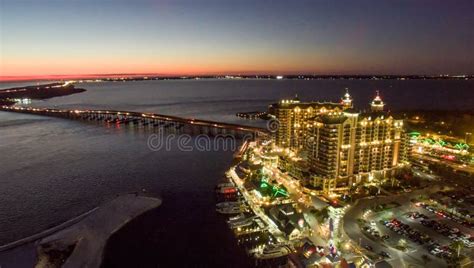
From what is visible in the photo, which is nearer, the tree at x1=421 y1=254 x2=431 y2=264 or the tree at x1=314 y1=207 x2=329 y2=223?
the tree at x1=421 y1=254 x2=431 y2=264

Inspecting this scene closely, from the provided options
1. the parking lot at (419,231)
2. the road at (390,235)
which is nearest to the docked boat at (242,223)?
the road at (390,235)

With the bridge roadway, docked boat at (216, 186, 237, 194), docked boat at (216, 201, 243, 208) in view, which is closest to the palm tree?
docked boat at (216, 201, 243, 208)

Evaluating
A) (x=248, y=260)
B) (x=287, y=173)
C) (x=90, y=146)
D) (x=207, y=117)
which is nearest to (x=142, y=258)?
(x=248, y=260)

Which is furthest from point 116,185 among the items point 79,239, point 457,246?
point 457,246

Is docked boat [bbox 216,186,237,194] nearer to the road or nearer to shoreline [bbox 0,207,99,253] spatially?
the road

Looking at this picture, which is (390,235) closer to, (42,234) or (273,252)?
(273,252)

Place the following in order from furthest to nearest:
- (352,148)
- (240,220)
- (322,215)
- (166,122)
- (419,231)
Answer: (166,122) < (352,148) < (240,220) < (322,215) < (419,231)

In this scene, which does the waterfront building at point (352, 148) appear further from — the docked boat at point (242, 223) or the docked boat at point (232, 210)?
the docked boat at point (242, 223)
